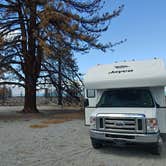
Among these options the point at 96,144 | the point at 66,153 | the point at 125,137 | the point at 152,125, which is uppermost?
the point at 152,125

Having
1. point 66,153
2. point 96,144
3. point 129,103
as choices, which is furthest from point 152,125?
point 66,153

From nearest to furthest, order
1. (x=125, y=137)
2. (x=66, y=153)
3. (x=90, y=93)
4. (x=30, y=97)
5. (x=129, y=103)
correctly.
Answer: (x=125, y=137), (x=66, y=153), (x=129, y=103), (x=90, y=93), (x=30, y=97)

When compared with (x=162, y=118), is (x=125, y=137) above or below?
below

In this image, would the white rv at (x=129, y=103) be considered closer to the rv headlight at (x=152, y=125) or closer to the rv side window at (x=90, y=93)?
the rv headlight at (x=152, y=125)

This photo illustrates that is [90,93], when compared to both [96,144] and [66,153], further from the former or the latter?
[66,153]

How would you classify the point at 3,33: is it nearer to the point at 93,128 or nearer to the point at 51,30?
the point at 51,30

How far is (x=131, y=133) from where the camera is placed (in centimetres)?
870

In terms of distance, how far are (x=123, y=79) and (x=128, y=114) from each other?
1392 millimetres

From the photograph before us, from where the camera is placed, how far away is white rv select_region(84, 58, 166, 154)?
8.67 meters

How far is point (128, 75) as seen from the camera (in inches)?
384

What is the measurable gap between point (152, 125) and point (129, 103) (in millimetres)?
1400

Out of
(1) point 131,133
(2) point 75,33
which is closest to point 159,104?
(1) point 131,133

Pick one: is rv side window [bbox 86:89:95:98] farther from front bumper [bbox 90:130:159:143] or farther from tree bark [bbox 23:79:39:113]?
tree bark [bbox 23:79:39:113]

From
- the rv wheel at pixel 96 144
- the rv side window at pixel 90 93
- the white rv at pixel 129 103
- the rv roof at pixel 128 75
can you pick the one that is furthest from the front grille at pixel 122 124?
the rv side window at pixel 90 93
